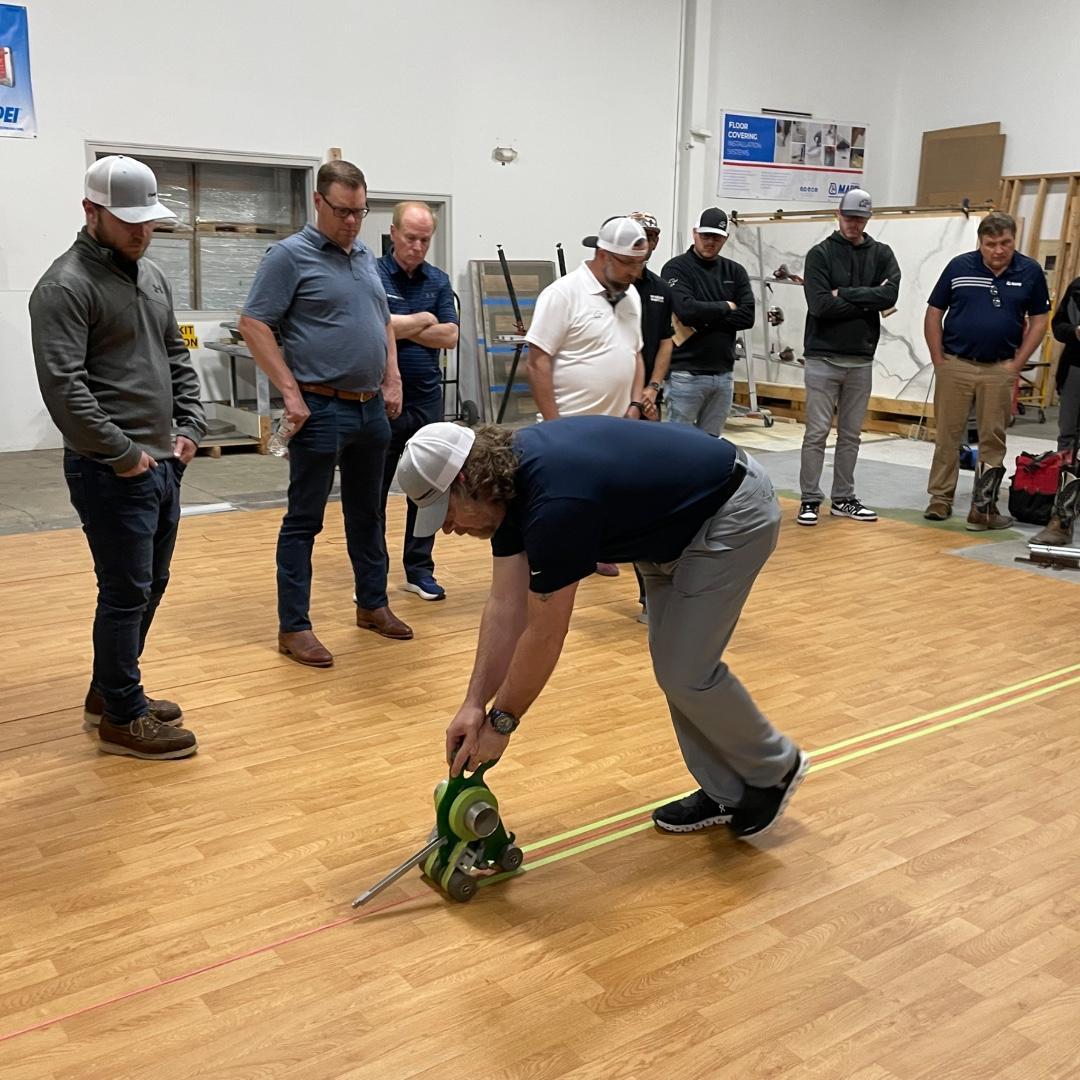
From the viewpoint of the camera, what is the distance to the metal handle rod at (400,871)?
236 centimetres

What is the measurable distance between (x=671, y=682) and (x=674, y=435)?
0.55 meters

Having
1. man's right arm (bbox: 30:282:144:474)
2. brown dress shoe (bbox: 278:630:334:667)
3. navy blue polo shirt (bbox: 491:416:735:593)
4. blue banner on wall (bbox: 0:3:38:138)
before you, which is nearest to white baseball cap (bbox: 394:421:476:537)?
navy blue polo shirt (bbox: 491:416:735:593)

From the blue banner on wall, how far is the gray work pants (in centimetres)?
548

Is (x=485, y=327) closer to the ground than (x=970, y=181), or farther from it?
closer to the ground

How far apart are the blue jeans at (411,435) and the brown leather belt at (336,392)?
55 centimetres

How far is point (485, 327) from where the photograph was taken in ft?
31.4

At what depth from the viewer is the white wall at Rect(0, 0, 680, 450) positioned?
764 cm

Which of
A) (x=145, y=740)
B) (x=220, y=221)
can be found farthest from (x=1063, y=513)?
(x=220, y=221)

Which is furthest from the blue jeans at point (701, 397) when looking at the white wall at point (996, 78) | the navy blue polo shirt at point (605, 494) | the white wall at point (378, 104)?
the white wall at point (996, 78)

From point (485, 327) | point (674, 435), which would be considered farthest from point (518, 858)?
point (485, 327)

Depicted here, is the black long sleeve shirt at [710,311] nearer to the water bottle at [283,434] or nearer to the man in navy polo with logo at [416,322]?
the man in navy polo with logo at [416,322]

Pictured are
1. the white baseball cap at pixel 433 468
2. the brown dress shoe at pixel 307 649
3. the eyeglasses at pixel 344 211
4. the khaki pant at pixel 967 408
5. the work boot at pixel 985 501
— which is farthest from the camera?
the work boot at pixel 985 501

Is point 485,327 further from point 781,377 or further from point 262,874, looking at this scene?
point 262,874

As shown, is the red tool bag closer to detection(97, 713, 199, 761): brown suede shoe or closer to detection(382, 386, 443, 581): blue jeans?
detection(382, 386, 443, 581): blue jeans
